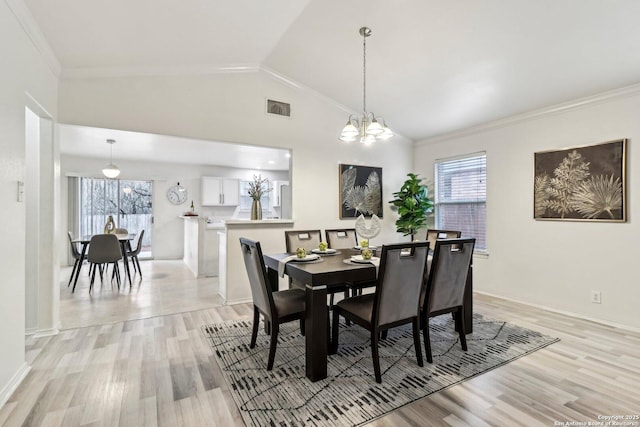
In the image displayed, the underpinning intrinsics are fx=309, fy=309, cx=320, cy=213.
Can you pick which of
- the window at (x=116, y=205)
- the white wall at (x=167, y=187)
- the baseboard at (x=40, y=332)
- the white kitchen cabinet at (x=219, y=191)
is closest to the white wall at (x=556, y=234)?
the baseboard at (x=40, y=332)

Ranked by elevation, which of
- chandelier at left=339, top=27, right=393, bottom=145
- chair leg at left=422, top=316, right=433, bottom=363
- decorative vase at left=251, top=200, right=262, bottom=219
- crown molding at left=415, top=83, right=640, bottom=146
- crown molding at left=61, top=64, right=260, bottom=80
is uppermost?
crown molding at left=61, top=64, right=260, bottom=80

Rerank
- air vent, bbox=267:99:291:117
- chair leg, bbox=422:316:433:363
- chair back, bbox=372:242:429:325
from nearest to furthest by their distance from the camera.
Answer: chair back, bbox=372:242:429:325, chair leg, bbox=422:316:433:363, air vent, bbox=267:99:291:117

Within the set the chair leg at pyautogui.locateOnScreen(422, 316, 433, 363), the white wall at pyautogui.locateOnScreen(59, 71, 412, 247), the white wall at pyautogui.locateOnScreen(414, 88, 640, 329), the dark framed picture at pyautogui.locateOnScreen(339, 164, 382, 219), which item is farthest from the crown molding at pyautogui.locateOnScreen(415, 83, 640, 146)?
the chair leg at pyautogui.locateOnScreen(422, 316, 433, 363)

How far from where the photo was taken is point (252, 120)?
4062mm

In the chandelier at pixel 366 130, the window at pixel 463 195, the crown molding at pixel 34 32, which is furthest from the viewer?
the window at pixel 463 195

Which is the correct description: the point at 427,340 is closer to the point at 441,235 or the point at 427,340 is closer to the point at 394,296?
the point at 394,296

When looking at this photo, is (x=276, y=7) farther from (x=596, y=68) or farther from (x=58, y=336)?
(x=58, y=336)

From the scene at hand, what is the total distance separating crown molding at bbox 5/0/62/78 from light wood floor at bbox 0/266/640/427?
2.48 m

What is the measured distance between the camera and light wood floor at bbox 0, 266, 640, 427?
1.80 m

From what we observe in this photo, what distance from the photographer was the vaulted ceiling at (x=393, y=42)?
2.46 meters

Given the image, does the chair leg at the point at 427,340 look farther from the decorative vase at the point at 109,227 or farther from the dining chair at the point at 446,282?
the decorative vase at the point at 109,227

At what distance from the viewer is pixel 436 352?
8.61 ft

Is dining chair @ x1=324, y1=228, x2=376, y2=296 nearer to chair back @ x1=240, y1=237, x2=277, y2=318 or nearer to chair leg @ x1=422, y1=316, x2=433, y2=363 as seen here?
chair leg @ x1=422, y1=316, x2=433, y2=363

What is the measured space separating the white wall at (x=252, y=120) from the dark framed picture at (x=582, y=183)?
211 cm
